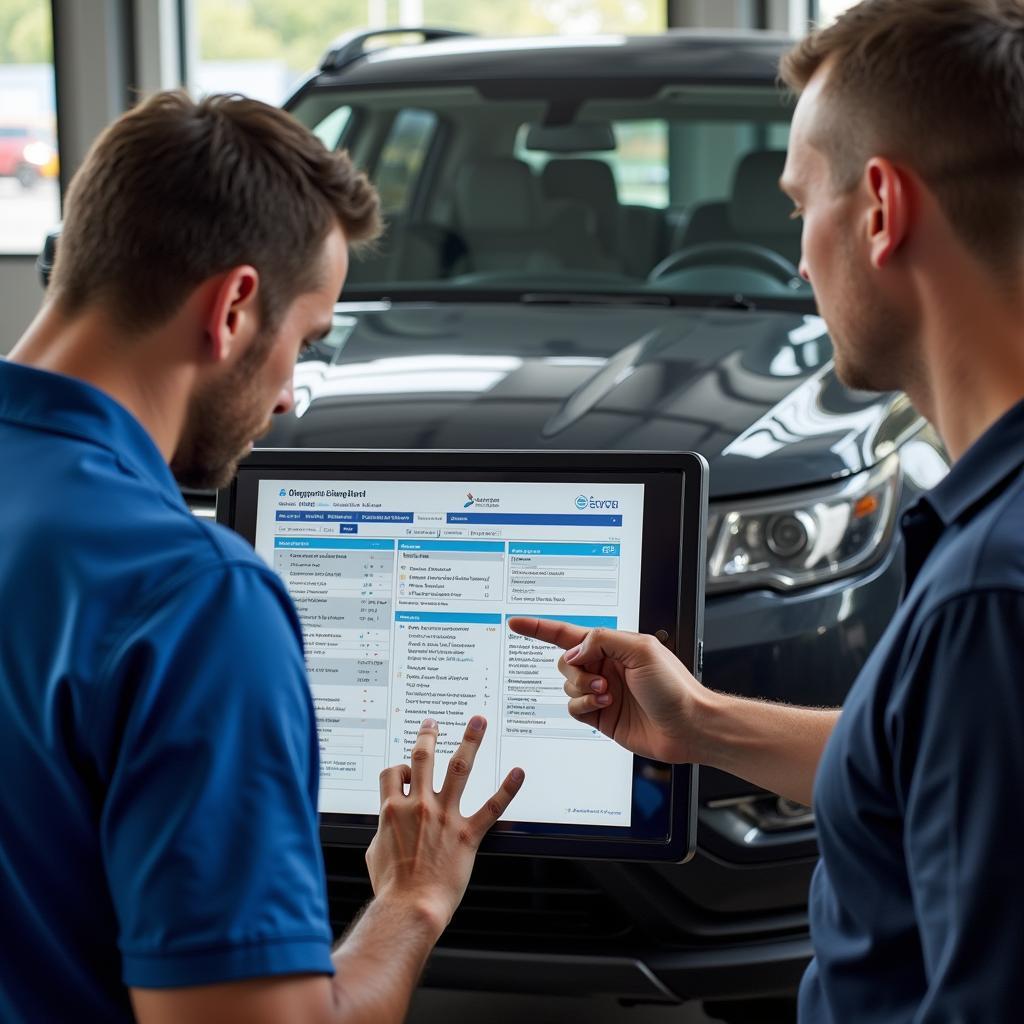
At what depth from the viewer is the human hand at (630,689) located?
1728 mm

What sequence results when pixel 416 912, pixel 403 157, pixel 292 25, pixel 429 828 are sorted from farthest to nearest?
pixel 292 25
pixel 403 157
pixel 429 828
pixel 416 912

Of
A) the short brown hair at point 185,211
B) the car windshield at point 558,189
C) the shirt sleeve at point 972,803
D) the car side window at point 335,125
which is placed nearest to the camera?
the shirt sleeve at point 972,803

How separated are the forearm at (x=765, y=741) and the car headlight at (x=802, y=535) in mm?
585

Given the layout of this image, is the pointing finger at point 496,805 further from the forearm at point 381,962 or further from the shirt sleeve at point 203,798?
the shirt sleeve at point 203,798

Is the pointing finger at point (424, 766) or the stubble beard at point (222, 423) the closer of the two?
the stubble beard at point (222, 423)

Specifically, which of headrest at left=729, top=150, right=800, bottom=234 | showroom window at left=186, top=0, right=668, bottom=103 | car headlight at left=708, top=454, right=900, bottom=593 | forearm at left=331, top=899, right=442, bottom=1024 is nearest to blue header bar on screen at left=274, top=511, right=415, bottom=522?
forearm at left=331, top=899, right=442, bottom=1024

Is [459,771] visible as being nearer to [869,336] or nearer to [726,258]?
[869,336]

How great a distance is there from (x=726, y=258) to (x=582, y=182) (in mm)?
547

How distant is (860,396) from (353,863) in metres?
1.18

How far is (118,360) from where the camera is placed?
1.29m

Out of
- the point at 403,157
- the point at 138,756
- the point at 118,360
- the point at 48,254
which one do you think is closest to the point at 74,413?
the point at 118,360

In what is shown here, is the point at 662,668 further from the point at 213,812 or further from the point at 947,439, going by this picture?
the point at 213,812

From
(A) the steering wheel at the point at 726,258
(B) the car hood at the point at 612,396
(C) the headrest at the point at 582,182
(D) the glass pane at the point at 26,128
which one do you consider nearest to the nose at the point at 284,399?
(B) the car hood at the point at 612,396

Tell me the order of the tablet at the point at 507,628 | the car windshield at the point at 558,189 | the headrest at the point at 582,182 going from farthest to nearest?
the headrest at the point at 582,182 → the car windshield at the point at 558,189 → the tablet at the point at 507,628
